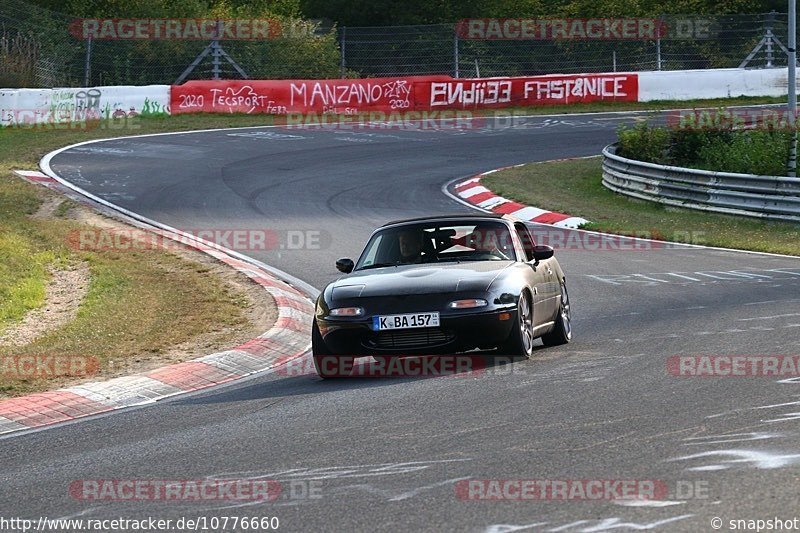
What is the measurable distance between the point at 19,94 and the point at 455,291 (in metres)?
26.1

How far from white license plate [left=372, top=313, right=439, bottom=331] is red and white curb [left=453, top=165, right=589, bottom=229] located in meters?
13.2

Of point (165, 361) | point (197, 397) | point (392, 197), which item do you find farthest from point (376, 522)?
point (392, 197)

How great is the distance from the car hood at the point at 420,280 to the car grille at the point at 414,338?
0.32 m

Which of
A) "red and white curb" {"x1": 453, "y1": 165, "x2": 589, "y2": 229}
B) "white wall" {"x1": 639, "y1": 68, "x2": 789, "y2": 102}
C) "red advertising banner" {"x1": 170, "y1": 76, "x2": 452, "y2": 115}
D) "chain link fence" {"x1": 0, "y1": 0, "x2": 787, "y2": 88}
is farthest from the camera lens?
"white wall" {"x1": 639, "y1": 68, "x2": 789, "y2": 102}

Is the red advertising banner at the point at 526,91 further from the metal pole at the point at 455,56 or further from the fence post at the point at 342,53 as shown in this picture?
the fence post at the point at 342,53

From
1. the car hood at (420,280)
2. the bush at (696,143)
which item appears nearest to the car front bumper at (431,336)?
the car hood at (420,280)

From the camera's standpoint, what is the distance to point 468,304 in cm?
1025

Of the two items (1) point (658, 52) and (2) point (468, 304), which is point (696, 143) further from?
(2) point (468, 304)

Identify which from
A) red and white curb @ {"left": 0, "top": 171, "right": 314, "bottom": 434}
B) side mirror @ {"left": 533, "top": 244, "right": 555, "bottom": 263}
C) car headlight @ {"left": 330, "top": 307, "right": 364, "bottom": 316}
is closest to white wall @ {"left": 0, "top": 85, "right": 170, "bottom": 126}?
red and white curb @ {"left": 0, "top": 171, "right": 314, "bottom": 434}

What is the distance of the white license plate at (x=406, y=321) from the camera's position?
10156mm

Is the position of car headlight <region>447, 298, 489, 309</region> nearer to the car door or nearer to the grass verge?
the car door

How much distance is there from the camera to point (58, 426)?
29.1 feet

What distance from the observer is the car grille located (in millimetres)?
10203

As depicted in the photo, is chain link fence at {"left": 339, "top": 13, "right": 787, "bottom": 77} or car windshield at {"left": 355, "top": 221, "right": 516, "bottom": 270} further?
chain link fence at {"left": 339, "top": 13, "right": 787, "bottom": 77}
